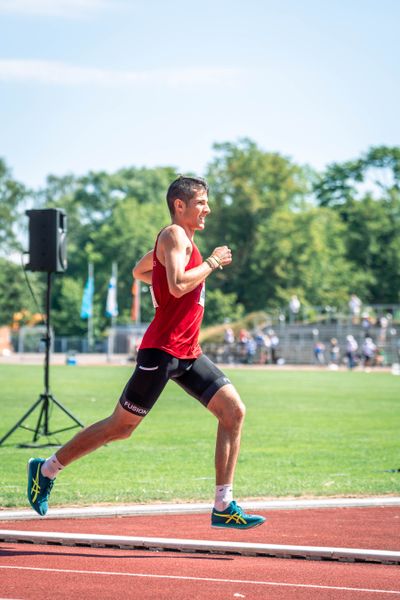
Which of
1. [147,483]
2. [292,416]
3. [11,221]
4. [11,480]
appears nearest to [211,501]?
[147,483]


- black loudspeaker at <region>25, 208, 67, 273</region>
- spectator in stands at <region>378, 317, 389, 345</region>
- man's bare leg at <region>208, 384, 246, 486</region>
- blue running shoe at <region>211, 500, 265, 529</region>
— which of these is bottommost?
spectator in stands at <region>378, 317, 389, 345</region>

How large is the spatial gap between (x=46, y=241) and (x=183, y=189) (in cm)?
713

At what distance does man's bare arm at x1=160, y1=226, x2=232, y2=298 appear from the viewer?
717cm

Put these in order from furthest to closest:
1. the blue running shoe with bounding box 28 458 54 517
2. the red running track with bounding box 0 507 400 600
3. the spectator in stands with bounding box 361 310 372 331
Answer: the spectator in stands with bounding box 361 310 372 331 → the blue running shoe with bounding box 28 458 54 517 → the red running track with bounding box 0 507 400 600

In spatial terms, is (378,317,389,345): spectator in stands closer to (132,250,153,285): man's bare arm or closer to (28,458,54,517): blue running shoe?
(132,250,153,285): man's bare arm

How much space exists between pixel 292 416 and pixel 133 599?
15735mm

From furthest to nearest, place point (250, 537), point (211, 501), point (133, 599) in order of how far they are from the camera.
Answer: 1. point (211, 501)
2. point (250, 537)
3. point (133, 599)

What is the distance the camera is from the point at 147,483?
10.9 meters

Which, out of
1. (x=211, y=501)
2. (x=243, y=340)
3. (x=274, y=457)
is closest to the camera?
(x=211, y=501)

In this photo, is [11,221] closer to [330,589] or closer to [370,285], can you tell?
[370,285]

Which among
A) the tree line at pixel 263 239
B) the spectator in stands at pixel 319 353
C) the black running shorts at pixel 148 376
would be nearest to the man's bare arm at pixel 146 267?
the black running shorts at pixel 148 376

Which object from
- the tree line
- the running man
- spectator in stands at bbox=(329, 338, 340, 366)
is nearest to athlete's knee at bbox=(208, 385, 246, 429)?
the running man

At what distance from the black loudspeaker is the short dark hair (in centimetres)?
695

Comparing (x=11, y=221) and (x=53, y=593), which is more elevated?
(x=11, y=221)
